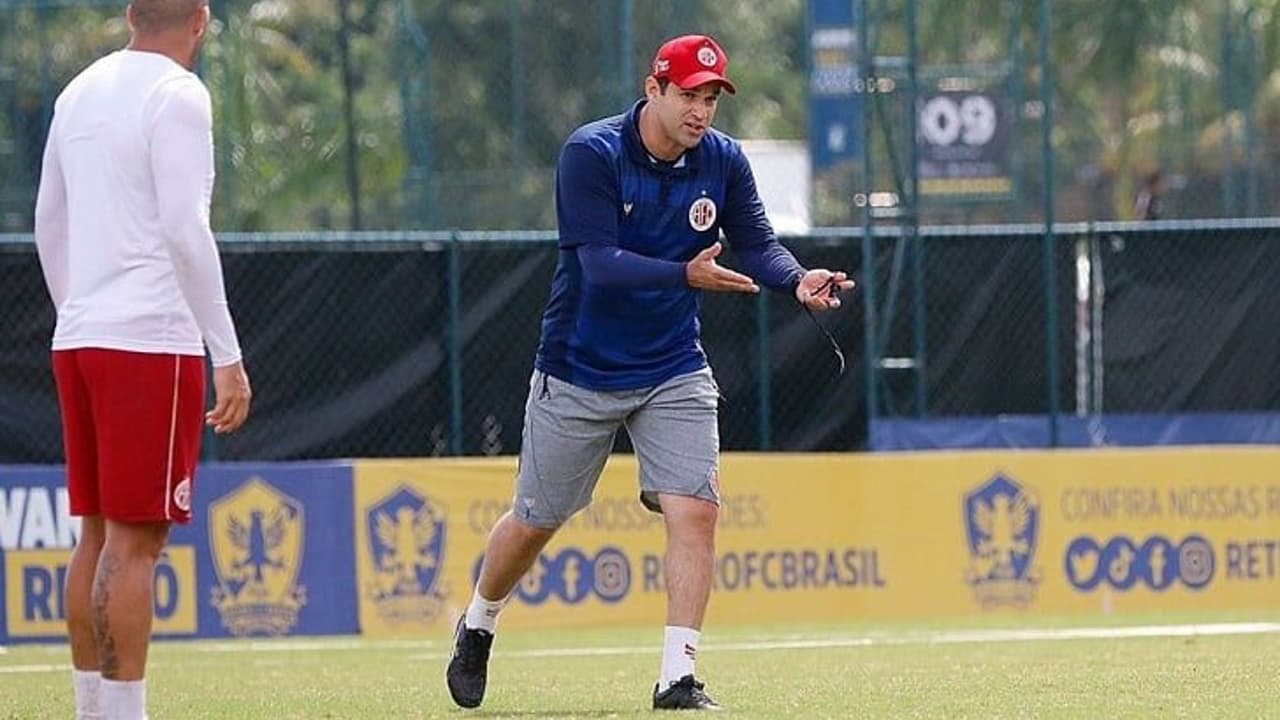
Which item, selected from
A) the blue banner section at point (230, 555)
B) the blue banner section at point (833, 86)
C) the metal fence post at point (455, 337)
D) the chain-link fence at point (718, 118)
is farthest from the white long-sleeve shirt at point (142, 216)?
the blue banner section at point (833, 86)

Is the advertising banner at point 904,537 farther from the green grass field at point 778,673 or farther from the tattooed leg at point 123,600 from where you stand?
the tattooed leg at point 123,600

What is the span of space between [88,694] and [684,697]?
6.35 ft

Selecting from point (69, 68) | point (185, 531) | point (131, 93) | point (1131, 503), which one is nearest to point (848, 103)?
point (1131, 503)

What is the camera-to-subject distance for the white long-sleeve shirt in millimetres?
6387

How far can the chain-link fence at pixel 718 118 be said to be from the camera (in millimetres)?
18266

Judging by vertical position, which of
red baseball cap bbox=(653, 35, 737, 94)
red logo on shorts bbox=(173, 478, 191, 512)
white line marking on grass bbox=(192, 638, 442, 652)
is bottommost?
white line marking on grass bbox=(192, 638, 442, 652)

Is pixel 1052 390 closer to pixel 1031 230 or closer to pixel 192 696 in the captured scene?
pixel 1031 230

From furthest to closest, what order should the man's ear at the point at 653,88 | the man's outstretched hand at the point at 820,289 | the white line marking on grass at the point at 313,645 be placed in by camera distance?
the white line marking on grass at the point at 313,645 → the man's ear at the point at 653,88 → the man's outstretched hand at the point at 820,289

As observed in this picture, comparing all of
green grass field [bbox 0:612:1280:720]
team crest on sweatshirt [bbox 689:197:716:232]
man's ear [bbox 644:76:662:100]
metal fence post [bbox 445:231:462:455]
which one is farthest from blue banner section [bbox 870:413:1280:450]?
man's ear [bbox 644:76:662:100]

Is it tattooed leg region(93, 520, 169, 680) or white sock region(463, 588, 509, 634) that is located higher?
tattooed leg region(93, 520, 169, 680)

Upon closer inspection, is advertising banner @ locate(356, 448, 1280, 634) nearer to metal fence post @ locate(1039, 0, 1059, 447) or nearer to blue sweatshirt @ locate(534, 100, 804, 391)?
metal fence post @ locate(1039, 0, 1059, 447)

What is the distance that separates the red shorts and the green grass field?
1.72 metres

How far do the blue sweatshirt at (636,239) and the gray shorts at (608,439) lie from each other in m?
0.05

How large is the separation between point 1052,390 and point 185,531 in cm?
548
